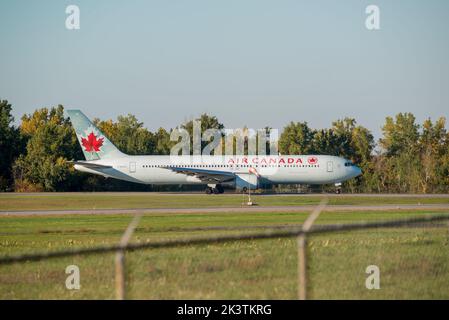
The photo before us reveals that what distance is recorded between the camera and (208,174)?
69.8 m

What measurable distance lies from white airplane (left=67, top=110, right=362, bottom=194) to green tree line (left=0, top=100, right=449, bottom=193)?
367 centimetres

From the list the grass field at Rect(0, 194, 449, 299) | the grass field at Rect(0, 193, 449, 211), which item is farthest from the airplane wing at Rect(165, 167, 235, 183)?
the grass field at Rect(0, 194, 449, 299)

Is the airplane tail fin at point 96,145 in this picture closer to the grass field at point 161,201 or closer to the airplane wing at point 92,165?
the airplane wing at point 92,165

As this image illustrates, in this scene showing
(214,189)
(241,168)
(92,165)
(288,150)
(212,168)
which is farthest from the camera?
(288,150)

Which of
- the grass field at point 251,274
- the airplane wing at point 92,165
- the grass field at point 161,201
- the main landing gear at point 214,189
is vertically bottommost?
the grass field at point 251,274

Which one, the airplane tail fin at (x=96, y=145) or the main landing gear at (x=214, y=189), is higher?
the airplane tail fin at (x=96, y=145)

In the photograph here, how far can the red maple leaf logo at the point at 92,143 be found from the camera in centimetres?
7362

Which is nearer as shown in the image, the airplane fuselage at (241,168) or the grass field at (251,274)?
the grass field at (251,274)

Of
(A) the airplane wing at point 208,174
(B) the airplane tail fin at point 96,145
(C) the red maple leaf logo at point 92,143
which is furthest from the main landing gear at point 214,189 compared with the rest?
(C) the red maple leaf logo at point 92,143

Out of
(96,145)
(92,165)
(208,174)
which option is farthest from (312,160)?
(96,145)

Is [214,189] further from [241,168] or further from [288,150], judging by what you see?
[288,150]

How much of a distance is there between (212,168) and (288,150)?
26458mm

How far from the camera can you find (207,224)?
33.3 metres
